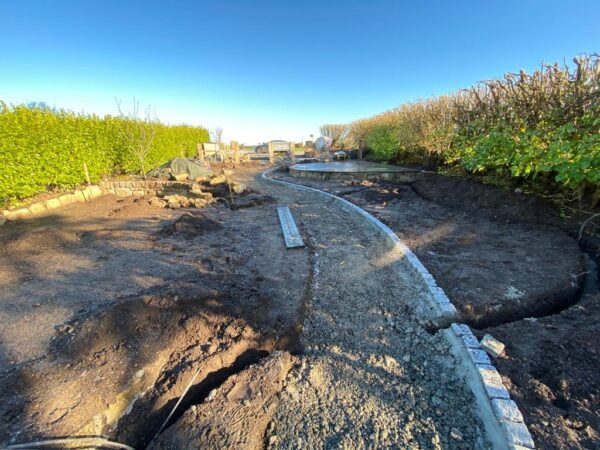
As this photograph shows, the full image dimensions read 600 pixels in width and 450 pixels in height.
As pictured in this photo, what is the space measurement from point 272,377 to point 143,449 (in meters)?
0.86

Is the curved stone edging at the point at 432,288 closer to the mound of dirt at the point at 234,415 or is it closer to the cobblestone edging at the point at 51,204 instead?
the mound of dirt at the point at 234,415

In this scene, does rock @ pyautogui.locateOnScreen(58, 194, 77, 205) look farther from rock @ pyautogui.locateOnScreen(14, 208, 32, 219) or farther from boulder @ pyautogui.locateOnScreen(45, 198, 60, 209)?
rock @ pyautogui.locateOnScreen(14, 208, 32, 219)

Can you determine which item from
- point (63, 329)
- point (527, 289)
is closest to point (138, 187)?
point (63, 329)

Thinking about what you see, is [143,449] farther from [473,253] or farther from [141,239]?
[473,253]

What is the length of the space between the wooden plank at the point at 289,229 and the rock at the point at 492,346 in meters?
2.71

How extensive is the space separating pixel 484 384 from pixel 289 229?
12.1ft

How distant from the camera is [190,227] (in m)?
4.70

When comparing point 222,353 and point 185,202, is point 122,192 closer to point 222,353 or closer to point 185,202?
point 185,202

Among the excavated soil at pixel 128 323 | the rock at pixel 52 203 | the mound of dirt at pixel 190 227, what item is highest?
the rock at pixel 52 203

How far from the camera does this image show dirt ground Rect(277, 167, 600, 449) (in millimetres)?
1537

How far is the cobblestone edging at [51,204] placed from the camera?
17.4ft

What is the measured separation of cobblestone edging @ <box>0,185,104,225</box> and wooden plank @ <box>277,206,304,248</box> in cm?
567

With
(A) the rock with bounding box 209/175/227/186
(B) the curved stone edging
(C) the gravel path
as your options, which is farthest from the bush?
(C) the gravel path

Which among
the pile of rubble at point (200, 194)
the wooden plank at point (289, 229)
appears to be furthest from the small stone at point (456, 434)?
the pile of rubble at point (200, 194)
